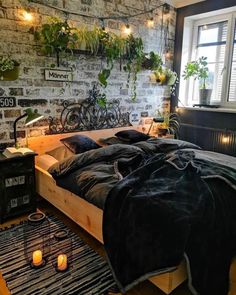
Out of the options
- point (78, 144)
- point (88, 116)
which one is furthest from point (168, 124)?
point (78, 144)

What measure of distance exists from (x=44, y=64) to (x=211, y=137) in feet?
8.24

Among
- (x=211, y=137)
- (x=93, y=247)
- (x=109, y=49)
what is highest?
(x=109, y=49)

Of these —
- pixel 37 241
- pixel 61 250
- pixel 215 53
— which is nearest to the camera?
pixel 61 250

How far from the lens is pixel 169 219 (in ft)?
4.70

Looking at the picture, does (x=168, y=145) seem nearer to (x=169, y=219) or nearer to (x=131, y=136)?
(x=131, y=136)

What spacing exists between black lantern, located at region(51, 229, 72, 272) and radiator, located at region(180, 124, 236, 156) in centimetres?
249

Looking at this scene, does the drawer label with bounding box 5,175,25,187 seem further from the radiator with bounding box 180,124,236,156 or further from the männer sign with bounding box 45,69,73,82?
the radiator with bounding box 180,124,236,156

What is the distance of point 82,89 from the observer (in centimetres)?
318

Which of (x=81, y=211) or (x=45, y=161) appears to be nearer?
(x=81, y=211)

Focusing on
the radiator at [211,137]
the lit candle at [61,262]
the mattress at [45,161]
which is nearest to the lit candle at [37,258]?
the lit candle at [61,262]

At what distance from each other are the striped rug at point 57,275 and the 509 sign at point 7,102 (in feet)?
4.33

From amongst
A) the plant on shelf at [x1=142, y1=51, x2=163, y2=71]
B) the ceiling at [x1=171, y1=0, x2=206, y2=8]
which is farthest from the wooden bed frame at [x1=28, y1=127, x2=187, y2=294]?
the ceiling at [x1=171, y1=0, x2=206, y2=8]

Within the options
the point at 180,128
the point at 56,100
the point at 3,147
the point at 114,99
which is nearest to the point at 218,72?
the point at 180,128

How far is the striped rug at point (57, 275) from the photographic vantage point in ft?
5.40
